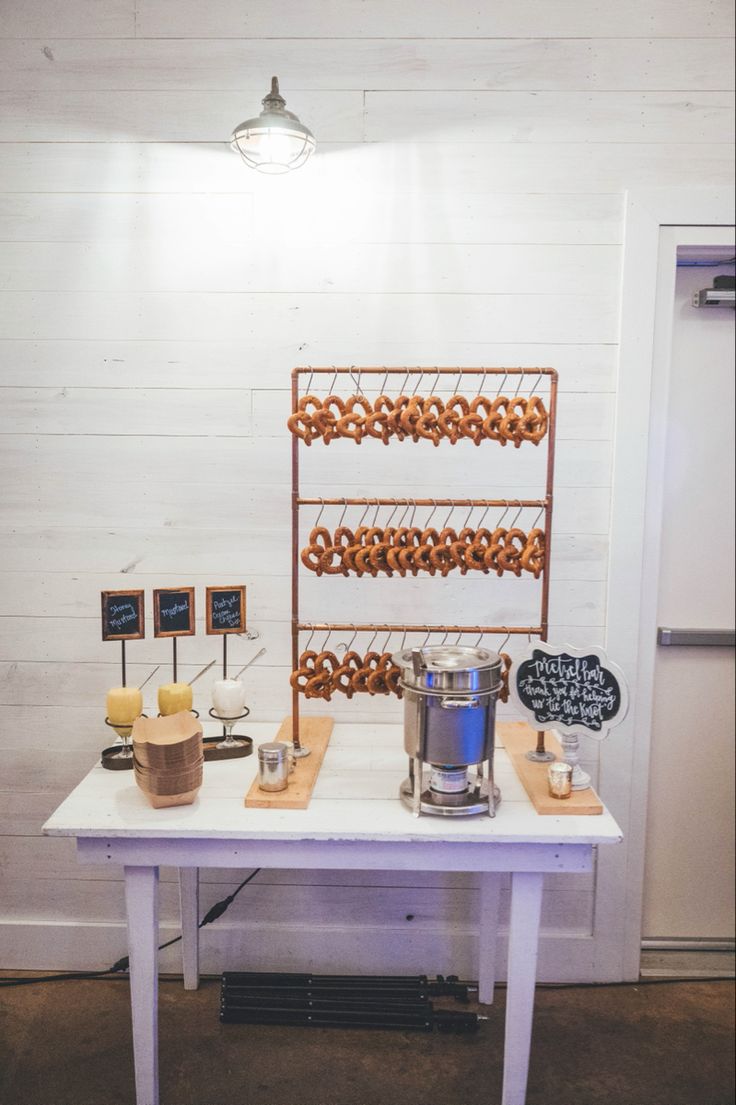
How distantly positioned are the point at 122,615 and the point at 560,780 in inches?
50.4

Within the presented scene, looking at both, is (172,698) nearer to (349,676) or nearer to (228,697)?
(228,697)

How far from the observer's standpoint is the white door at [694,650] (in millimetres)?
2656

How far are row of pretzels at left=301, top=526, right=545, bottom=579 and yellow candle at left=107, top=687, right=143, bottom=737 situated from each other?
2.09 feet

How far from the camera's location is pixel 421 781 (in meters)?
2.03

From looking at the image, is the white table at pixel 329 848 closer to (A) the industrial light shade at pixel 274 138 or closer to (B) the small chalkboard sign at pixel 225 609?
(B) the small chalkboard sign at pixel 225 609

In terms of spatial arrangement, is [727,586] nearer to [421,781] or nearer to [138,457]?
[421,781]

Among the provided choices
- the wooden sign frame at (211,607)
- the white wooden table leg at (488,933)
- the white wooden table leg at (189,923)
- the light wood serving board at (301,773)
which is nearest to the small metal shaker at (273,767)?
the light wood serving board at (301,773)

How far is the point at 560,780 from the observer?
6.68 ft

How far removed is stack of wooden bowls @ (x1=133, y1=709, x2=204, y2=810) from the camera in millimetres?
1955

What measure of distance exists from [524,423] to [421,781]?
3.23ft

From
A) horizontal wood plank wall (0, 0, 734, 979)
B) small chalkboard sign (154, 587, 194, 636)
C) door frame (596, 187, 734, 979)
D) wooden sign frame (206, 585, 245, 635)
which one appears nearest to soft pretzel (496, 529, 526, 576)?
horizontal wood plank wall (0, 0, 734, 979)

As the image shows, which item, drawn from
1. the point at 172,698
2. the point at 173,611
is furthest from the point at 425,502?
the point at 172,698

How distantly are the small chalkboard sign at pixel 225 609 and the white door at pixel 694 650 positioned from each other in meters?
1.43

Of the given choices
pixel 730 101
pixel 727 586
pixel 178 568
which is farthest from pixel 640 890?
pixel 730 101
